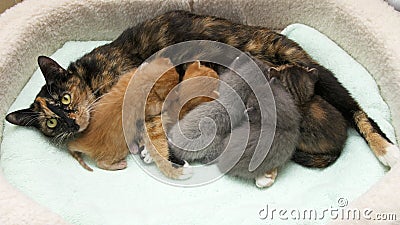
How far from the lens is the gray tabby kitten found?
148 cm

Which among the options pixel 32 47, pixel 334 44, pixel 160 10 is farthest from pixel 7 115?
pixel 334 44

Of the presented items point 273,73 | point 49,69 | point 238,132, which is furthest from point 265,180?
point 49,69

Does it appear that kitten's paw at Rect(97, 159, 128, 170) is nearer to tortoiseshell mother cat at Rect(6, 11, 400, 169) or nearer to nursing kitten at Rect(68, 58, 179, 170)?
nursing kitten at Rect(68, 58, 179, 170)

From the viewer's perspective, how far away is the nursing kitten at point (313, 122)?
5.00 feet

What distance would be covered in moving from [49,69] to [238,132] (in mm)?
628

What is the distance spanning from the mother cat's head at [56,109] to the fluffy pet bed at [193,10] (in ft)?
0.46

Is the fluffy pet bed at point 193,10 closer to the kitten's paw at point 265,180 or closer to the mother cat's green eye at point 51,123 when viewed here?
the mother cat's green eye at point 51,123

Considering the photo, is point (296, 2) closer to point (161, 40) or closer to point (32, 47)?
point (161, 40)

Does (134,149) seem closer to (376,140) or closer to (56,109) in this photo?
(56,109)

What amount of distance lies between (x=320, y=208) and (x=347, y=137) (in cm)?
29

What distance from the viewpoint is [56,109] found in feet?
5.15

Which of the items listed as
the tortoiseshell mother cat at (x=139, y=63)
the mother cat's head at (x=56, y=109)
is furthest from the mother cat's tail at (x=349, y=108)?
the mother cat's head at (x=56, y=109)

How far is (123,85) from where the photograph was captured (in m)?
1.64

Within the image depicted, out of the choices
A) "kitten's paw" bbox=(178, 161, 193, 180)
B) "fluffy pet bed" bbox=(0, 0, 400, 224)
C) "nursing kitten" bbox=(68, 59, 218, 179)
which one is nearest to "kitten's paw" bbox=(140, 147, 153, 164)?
"nursing kitten" bbox=(68, 59, 218, 179)
